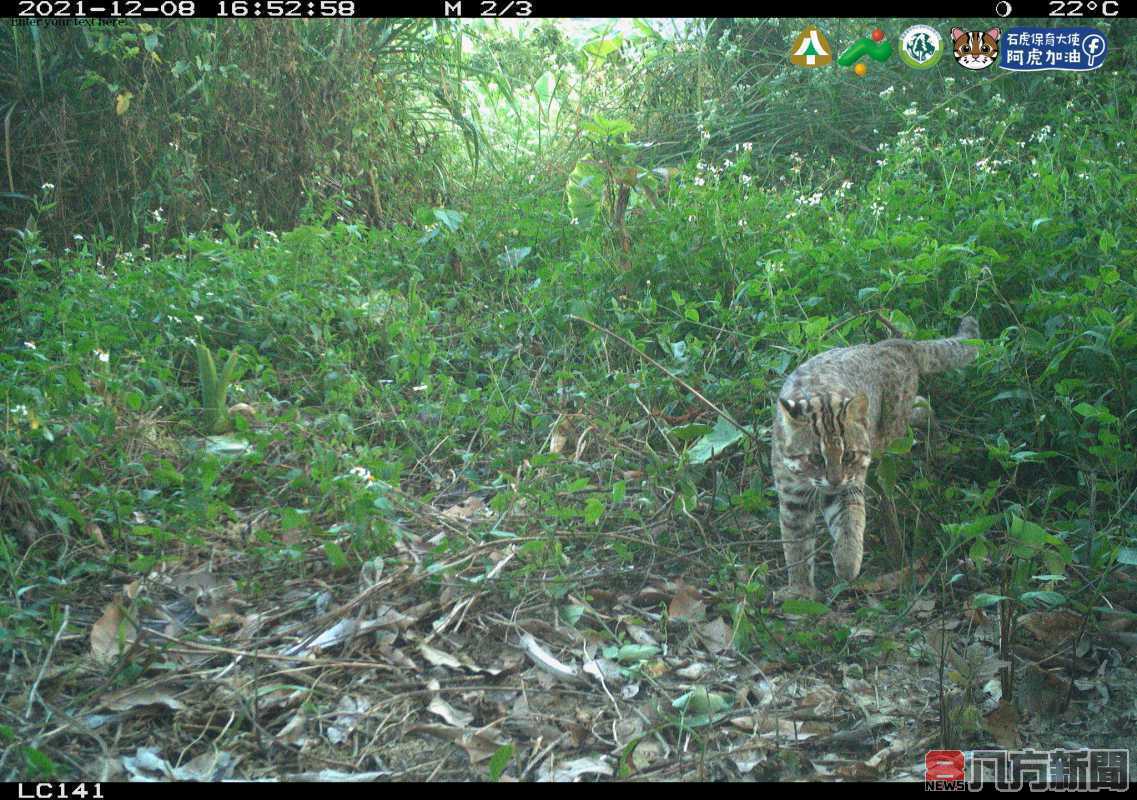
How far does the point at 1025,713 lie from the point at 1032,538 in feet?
2.01

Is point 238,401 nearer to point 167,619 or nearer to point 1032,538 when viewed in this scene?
point 167,619

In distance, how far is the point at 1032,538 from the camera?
11.5ft

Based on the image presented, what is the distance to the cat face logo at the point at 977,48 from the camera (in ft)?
25.6

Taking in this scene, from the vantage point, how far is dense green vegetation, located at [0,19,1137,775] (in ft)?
13.9

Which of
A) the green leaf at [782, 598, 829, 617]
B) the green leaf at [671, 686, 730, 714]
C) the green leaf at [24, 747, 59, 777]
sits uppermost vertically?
the green leaf at [782, 598, 829, 617]

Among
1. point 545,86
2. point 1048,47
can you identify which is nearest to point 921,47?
point 1048,47

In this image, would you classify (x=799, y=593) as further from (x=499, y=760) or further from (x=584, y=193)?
(x=584, y=193)

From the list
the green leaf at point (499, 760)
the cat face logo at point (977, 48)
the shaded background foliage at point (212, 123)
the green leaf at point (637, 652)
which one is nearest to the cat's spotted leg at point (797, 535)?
the green leaf at point (637, 652)

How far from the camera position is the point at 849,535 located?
4.25m

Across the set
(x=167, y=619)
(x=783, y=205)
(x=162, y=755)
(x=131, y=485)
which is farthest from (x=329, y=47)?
(x=162, y=755)

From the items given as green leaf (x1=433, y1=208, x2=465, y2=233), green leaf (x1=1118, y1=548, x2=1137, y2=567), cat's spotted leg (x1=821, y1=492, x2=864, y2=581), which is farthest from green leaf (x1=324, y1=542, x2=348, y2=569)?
green leaf (x1=433, y1=208, x2=465, y2=233)

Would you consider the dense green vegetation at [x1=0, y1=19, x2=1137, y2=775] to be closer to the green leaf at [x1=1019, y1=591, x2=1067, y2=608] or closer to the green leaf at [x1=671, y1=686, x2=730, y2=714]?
the green leaf at [x1=1019, y1=591, x2=1067, y2=608]

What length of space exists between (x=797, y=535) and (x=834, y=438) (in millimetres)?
502

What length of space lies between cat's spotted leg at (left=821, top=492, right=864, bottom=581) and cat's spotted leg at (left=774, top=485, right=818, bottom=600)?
0.11m
